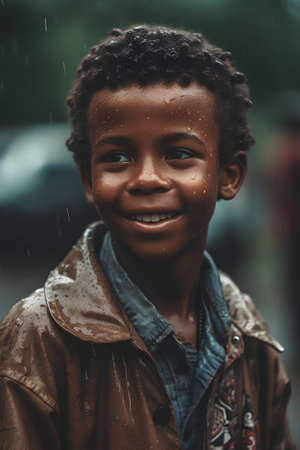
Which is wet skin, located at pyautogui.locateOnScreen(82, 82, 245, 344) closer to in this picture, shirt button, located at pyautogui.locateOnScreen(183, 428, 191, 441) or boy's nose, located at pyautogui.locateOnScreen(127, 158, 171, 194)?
boy's nose, located at pyautogui.locateOnScreen(127, 158, 171, 194)

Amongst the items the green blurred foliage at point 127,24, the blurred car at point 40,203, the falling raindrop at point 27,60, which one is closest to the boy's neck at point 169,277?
the blurred car at point 40,203

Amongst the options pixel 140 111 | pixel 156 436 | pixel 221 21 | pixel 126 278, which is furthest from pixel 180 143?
pixel 221 21

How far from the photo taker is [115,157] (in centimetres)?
200

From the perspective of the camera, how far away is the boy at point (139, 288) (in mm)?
1910

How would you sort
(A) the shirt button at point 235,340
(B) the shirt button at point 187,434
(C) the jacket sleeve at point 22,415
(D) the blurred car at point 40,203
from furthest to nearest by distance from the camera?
(D) the blurred car at point 40,203 → (A) the shirt button at point 235,340 → (B) the shirt button at point 187,434 → (C) the jacket sleeve at point 22,415

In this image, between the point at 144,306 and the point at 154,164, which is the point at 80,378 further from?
the point at 154,164

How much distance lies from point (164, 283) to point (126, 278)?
0.51 feet

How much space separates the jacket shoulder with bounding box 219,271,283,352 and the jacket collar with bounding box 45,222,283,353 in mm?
584

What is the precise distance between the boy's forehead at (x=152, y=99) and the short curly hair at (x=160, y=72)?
0.08 feet

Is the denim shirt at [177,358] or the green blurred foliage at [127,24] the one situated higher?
the green blurred foliage at [127,24]

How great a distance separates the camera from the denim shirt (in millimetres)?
2061

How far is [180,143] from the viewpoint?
197cm

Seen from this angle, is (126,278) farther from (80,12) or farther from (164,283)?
(80,12)

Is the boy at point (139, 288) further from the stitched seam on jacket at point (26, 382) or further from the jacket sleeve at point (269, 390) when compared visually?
the jacket sleeve at point (269, 390)
